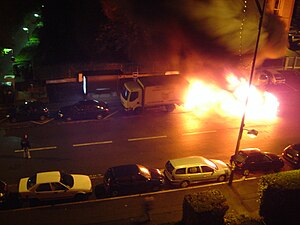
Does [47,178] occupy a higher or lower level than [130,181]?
higher

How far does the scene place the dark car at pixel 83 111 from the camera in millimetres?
27453

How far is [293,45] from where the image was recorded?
43875mm

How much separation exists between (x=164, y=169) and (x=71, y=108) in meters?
9.45

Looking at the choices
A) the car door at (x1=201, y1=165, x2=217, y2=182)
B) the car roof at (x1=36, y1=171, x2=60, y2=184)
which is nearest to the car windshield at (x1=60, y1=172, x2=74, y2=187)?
the car roof at (x1=36, y1=171, x2=60, y2=184)

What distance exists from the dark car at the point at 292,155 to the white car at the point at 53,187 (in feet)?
39.5

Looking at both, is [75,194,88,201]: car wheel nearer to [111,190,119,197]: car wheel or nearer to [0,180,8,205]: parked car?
[111,190,119,197]: car wheel

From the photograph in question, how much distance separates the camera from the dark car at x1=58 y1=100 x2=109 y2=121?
90.1 feet

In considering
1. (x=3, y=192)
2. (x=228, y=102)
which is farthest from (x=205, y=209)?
(x=228, y=102)

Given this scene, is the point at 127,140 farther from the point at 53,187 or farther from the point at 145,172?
the point at 53,187

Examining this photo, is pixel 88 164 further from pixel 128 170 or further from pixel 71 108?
pixel 71 108

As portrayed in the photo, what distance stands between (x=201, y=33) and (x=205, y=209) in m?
26.9

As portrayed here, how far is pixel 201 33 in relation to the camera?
1535 inches

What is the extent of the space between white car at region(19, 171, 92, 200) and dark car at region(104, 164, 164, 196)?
108 cm

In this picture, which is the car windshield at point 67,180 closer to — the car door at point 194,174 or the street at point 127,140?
the street at point 127,140
